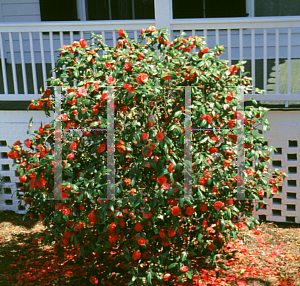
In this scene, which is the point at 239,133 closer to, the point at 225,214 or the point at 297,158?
the point at 225,214

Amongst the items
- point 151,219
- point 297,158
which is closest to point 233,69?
point 151,219

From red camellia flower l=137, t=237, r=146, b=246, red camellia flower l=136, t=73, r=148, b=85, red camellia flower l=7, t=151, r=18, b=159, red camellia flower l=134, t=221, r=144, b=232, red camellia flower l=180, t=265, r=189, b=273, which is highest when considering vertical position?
red camellia flower l=136, t=73, r=148, b=85

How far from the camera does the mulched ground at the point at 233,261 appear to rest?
3594 mm

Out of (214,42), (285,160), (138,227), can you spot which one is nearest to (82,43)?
(138,227)

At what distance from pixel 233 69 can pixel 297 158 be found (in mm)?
1790

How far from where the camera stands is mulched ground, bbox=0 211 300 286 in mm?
3594

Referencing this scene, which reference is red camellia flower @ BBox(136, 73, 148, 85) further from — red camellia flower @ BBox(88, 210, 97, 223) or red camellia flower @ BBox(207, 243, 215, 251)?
red camellia flower @ BBox(207, 243, 215, 251)

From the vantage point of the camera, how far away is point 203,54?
3.20 metres

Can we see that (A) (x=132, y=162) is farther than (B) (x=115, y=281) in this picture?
No

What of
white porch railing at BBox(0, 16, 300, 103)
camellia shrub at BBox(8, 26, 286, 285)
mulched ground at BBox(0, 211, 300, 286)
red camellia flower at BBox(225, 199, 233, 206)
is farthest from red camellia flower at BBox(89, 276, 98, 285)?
white porch railing at BBox(0, 16, 300, 103)

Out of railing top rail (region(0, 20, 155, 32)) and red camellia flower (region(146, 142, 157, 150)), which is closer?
red camellia flower (region(146, 142, 157, 150))

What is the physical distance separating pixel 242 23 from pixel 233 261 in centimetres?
258

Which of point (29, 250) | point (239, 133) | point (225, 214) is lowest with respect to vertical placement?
point (29, 250)

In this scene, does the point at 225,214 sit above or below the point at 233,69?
below
